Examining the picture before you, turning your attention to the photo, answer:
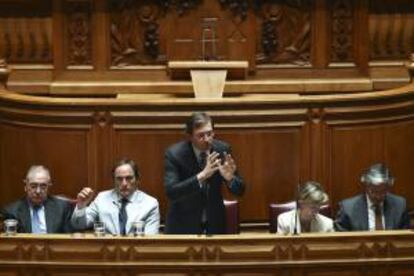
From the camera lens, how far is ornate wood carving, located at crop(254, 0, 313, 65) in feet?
26.5

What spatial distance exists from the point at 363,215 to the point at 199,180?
0.82 meters

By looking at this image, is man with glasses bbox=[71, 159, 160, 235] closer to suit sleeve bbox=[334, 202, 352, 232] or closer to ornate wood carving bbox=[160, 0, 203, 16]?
suit sleeve bbox=[334, 202, 352, 232]

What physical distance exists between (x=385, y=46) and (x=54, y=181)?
252 cm

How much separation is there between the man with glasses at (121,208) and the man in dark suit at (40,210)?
124mm

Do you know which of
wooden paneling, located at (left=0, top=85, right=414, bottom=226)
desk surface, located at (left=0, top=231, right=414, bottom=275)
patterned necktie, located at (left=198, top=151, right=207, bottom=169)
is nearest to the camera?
desk surface, located at (left=0, top=231, right=414, bottom=275)

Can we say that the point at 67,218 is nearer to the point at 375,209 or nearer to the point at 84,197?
the point at 84,197

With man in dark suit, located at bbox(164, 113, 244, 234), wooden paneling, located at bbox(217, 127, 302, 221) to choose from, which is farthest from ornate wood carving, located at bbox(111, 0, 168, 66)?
man in dark suit, located at bbox(164, 113, 244, 234)

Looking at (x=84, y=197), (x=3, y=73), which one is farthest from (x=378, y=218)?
(x=3, y=73)

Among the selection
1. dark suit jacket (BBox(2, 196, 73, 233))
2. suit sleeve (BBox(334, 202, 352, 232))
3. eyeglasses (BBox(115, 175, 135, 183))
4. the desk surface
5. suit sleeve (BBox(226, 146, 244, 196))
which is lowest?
the desk surface

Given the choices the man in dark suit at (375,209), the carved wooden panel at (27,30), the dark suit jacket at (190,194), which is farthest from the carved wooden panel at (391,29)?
the dark suit jacket at (190,194)

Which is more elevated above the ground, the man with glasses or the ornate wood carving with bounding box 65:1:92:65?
the ornate wood carving with bounding box 65:1:92:65

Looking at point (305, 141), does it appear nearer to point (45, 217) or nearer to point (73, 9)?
point (45, 217)

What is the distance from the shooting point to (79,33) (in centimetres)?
804

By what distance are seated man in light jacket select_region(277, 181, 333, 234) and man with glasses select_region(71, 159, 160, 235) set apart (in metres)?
0.62
